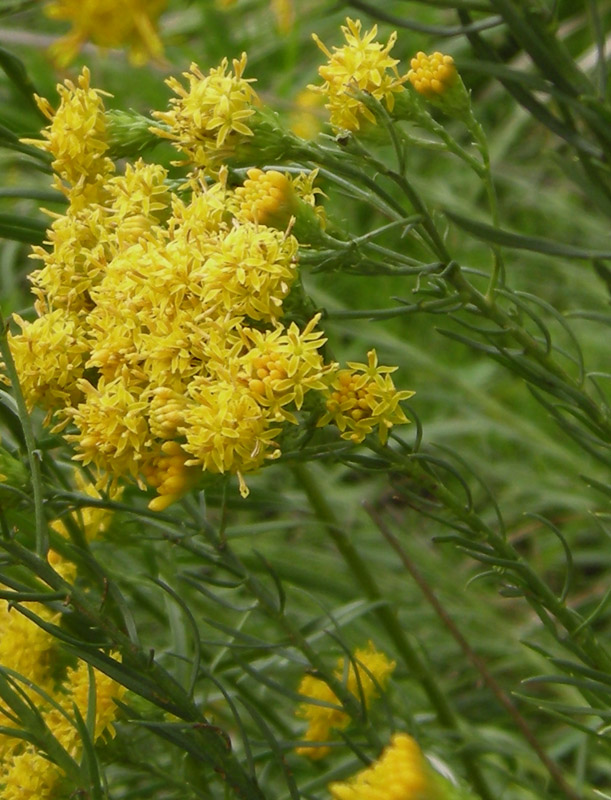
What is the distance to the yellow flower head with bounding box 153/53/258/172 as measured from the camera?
0.81 meters

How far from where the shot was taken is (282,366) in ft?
2.37

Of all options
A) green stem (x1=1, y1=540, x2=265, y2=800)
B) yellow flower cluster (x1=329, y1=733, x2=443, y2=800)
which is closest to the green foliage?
green stem (x1=1, y1=540, x2=265, y2=800)

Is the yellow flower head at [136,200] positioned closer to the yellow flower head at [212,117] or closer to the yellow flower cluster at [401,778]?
the yellow flower head at [212,117]

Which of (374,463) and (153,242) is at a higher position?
(153,242)

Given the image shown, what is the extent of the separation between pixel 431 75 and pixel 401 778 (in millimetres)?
573

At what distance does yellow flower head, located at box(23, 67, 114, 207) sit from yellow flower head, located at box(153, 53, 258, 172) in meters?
0.07

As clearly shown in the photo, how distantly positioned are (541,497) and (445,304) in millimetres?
1324

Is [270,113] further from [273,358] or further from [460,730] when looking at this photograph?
[460,730]

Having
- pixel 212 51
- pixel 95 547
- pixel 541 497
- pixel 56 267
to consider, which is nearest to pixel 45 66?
pixel 212 51

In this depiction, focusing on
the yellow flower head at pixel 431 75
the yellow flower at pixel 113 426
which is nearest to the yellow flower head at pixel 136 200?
the yellow flower at pixel 113 426

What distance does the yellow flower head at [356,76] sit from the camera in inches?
32.1

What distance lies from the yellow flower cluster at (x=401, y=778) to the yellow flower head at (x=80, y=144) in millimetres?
513

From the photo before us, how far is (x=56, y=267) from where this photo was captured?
0.82 meters

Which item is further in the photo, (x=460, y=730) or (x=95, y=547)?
(x=460, y=730)
